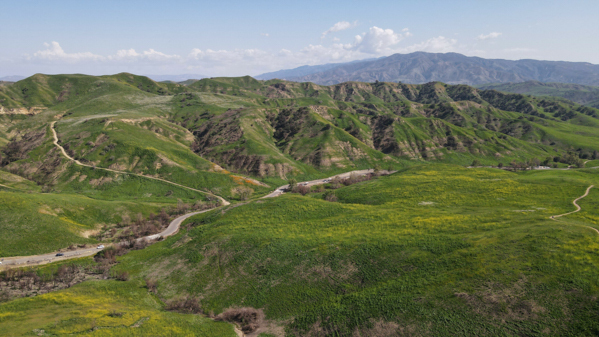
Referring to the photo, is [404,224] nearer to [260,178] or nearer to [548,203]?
[548,203]

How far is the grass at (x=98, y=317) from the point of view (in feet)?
125

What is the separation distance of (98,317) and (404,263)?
54.3m

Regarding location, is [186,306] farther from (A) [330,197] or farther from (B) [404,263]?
(A) [330,197]

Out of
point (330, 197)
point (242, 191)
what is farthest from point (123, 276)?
point (242, 191)

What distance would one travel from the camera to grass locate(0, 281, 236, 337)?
3809 cm

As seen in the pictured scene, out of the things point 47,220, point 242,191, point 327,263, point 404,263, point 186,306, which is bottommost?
point 242,191

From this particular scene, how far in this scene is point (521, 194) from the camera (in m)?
82.1

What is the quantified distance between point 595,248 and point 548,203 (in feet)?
129

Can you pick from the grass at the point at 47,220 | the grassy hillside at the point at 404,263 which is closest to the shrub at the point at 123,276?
the grassy hillside at the point at 404,263

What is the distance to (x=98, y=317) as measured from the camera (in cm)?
4203

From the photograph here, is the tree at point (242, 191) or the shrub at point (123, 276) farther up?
the shrub at point (123, 276)

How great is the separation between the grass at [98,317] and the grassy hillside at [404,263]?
708 centimetres

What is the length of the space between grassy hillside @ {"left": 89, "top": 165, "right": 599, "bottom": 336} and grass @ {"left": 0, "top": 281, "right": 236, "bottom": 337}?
23.2 feet

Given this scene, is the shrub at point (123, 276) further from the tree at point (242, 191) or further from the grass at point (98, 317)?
the tree at point (242, 191)
